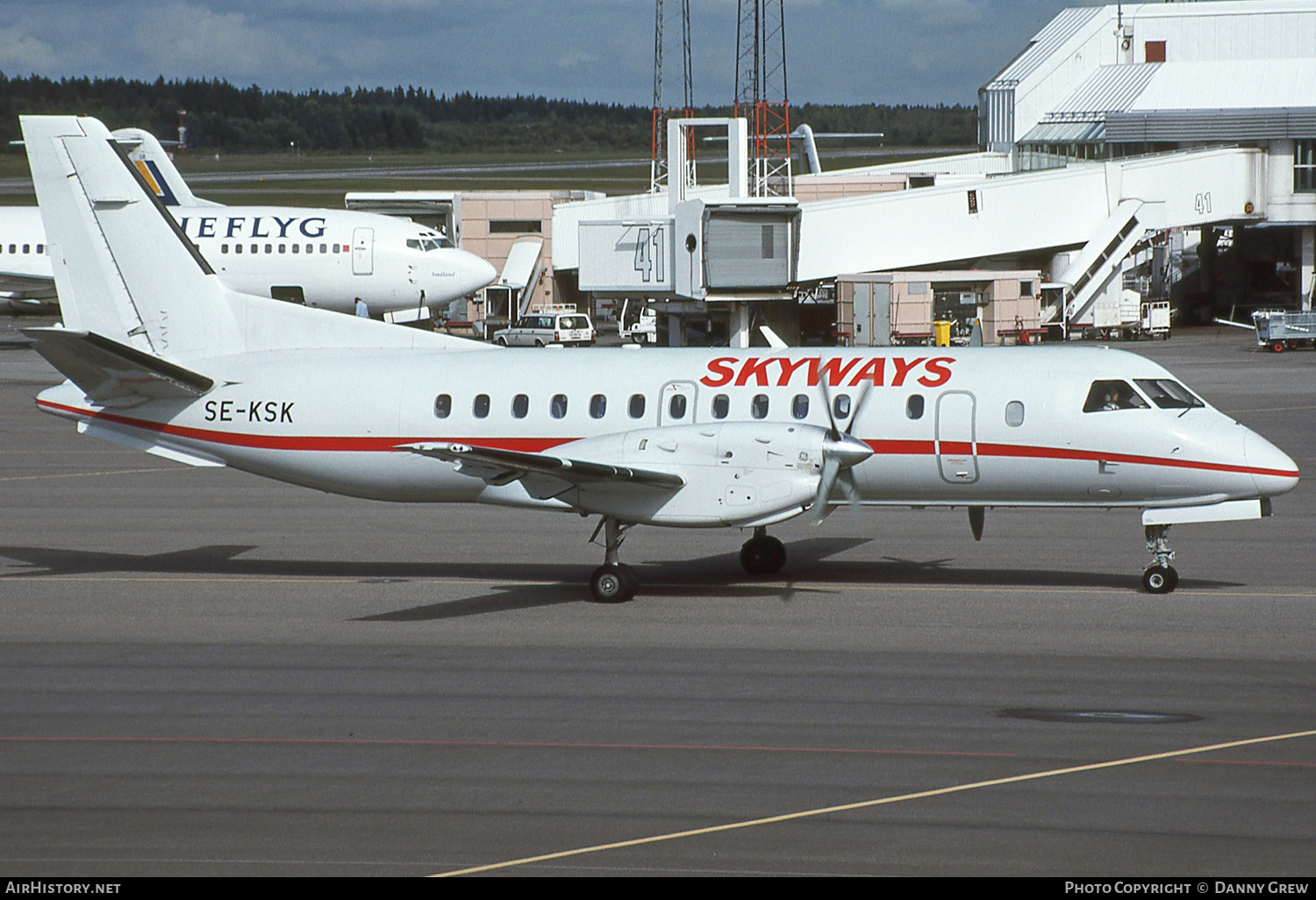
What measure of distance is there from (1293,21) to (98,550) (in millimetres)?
84258

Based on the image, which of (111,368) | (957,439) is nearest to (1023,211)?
(957,439)

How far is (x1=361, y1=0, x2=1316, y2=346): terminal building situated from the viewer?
201 ft

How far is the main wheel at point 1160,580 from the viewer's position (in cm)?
1919

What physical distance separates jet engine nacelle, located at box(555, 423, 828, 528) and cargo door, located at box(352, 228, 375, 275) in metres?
38.2

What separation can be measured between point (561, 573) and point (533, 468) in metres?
Answer: 3.98

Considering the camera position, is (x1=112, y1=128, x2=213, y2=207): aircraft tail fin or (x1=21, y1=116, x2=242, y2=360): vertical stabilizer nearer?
(x1=21, y1=116, x2=242, y2=360): vertical stabilizer

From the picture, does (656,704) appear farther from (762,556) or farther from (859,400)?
(762,556)

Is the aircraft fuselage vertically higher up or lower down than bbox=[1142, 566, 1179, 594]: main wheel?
higher up

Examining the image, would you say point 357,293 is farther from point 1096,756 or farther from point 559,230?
point 1096,756

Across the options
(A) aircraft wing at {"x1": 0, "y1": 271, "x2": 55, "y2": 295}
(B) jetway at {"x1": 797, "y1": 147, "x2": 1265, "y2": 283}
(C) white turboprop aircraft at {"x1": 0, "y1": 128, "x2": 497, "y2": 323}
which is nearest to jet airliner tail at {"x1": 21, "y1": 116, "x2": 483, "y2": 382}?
(C) white turboprop aircraft at {"x1": 0, "y1": 128, "x2": 497, "y2": 323}

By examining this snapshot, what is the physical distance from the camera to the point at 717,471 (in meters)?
18.6

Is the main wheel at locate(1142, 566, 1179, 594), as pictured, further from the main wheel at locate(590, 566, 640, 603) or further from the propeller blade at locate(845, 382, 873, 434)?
the main wheel at locate(590, 566, 640, 603)

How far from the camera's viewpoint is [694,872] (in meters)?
9.98

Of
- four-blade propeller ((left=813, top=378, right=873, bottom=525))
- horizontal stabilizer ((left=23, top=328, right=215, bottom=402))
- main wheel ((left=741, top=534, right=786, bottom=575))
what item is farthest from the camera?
main wheel ((left=741, top=534, right=786, bottom=575))
